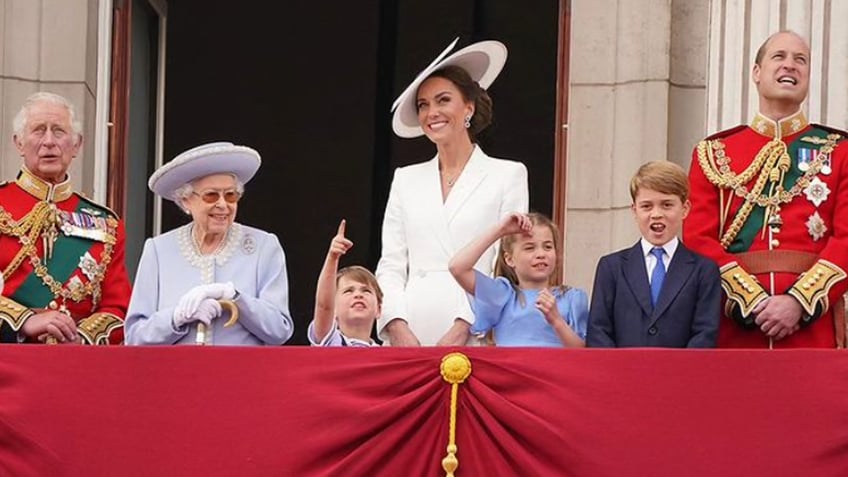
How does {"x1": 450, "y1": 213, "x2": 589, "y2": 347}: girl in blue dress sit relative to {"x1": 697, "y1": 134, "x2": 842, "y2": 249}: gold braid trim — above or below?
below

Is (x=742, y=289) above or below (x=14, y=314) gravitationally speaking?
above

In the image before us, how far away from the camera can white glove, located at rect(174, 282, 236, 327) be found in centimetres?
790

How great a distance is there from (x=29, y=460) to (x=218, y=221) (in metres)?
1.13

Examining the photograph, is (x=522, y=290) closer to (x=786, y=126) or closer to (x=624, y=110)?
(x=786, y=126)

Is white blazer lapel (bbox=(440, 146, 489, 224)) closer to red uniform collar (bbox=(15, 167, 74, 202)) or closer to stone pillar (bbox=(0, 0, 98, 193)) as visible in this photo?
red uniform collar (bbox=(15, 167, 74, 202))

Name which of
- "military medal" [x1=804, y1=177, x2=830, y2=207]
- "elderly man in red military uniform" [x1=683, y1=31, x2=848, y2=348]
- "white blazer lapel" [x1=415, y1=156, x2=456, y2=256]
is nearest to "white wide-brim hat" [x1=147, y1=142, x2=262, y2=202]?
"white blazer lapel" [x1=415, y1=156, x2=456, y2=256]

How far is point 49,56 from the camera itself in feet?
36.3

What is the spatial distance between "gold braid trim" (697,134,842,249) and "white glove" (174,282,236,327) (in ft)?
5.81

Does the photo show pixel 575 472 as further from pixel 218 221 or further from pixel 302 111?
pixel 302 111

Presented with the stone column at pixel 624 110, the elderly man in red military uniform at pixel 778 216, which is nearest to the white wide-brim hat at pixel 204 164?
the elderly man in red military uniform at pixel 778 216

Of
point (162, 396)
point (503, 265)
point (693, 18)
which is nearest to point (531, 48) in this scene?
point (693, 18)

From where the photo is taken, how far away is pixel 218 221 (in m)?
8.20

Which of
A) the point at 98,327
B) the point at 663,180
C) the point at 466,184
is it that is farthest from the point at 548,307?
the point at 98,327

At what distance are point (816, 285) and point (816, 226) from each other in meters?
0.32
